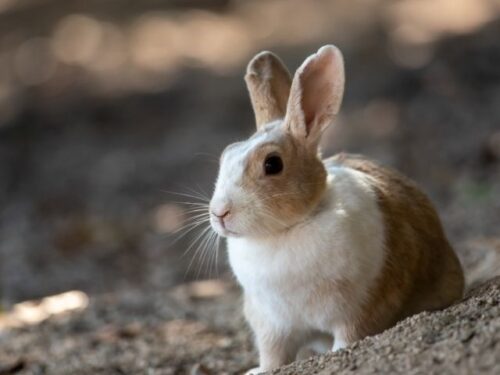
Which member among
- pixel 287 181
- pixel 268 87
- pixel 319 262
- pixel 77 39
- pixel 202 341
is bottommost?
pixel 202 341

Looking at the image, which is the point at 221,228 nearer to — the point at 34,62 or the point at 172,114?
the point at 172,114

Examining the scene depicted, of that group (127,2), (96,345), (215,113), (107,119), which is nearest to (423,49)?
(215,113)

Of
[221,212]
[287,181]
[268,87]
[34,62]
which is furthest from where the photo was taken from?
[34,62]

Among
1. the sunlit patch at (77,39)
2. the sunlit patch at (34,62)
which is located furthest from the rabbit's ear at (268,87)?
the sunlit patch at (77,39)

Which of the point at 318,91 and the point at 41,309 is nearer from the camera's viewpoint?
the point at 318,91

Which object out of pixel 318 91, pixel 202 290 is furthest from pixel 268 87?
pixel 202 290

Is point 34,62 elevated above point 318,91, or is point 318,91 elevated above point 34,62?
point 34,62
